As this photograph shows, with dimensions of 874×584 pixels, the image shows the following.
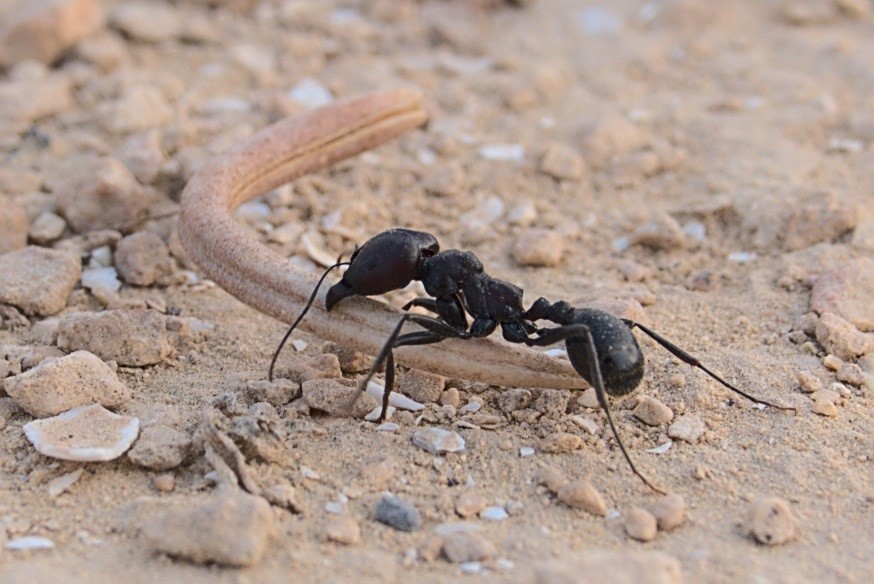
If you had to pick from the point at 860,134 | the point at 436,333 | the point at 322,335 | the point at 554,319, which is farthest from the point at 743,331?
the point at 860,134

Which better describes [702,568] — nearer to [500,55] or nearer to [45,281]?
[45,281]

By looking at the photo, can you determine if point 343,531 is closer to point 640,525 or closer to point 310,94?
point 640,525

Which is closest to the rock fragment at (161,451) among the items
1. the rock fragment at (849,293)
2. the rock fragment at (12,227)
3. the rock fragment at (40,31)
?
the rock fragment at (12,227)

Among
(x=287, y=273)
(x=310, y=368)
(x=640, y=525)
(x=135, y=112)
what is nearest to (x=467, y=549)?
(x=640, y=525)

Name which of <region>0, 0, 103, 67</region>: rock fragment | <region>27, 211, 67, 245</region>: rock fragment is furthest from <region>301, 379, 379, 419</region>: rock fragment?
<region>0, 0, 103, 67</region>: rock fragment

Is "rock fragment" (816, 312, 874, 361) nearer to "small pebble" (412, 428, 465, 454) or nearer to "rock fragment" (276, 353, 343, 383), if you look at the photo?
"small pebble" (412, 428, 465, 454)

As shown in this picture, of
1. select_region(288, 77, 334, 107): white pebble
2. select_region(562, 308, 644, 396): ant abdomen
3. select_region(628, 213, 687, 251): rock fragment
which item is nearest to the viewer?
select_region(562, 308, 644, 396): ant abdomen
